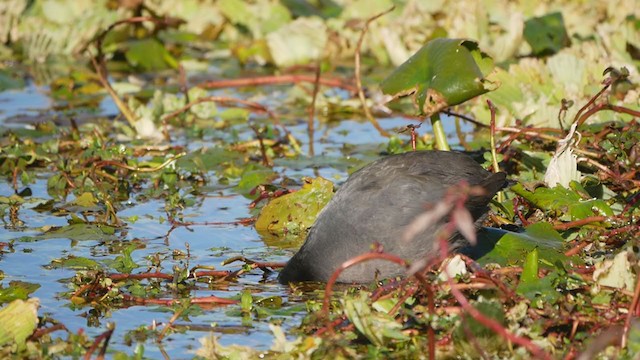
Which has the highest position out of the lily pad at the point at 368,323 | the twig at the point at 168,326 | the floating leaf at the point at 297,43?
the floating leaf at the point at 297,43

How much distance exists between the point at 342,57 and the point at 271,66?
1.96 ft

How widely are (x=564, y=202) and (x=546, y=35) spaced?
363 cm

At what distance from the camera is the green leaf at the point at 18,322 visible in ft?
10.1

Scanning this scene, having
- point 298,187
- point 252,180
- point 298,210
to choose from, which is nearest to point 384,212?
point 298,210

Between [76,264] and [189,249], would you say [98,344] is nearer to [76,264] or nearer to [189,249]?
[76,264]

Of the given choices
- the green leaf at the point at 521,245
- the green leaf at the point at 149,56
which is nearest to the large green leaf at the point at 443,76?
the green leaf at the point at 521,245

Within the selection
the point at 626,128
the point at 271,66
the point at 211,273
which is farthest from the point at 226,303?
the point at 271,66

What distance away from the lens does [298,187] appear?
5438 mm

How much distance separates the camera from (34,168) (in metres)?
5.95

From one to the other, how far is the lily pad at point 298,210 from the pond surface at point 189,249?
9 cm

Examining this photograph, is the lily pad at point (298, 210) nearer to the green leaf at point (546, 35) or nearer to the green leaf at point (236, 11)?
the green leaf at point (546, 35)

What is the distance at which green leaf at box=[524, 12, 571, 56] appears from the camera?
7.67 m

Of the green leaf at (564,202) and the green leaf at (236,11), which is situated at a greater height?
A: the green leaf at (236,11)

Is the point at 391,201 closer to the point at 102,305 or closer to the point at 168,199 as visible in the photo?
the point at 102,305
